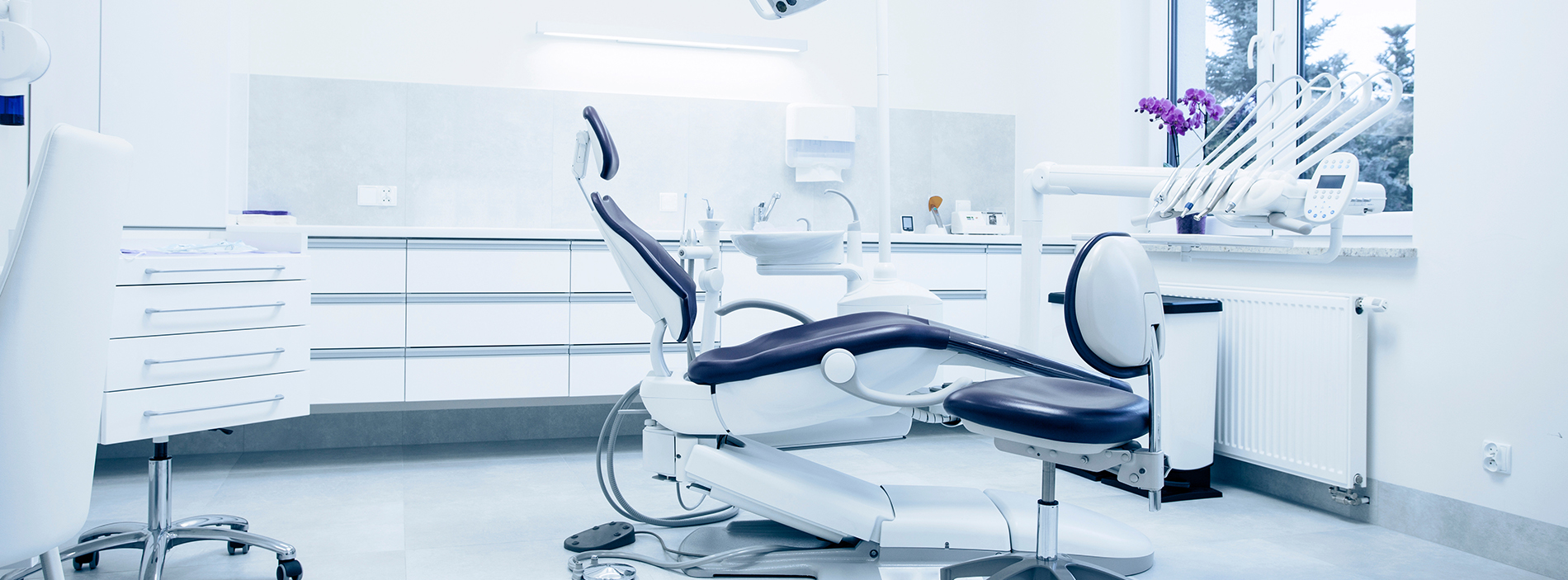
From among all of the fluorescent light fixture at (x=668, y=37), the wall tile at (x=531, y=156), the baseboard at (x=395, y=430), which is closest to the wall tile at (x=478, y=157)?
the wall tile at (x=531, y=156)

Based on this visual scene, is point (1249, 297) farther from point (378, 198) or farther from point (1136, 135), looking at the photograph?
point (378, 198)

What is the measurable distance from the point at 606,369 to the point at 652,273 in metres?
1.31

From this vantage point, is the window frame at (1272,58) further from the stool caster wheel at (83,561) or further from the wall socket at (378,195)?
the wall socket at (378,195)

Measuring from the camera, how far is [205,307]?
220cm

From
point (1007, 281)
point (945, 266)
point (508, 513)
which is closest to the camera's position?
point (508, 513)

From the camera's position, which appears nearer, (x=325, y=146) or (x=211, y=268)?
(x=211, y=268)

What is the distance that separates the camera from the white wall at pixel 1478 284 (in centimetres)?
232

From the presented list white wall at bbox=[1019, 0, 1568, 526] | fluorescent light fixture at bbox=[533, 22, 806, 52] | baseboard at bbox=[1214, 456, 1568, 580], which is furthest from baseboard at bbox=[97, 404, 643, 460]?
white wall at bbox=[1019, 0, 1568, 526]

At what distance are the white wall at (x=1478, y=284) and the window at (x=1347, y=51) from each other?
0.90ft

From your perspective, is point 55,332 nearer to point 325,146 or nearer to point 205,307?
point 205,307

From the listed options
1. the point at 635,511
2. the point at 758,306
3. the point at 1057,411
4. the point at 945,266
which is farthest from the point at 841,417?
the point at 945,266

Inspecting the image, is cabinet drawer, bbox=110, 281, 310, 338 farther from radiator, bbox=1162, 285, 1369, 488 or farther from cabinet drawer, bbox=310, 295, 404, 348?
radiator, bbox=1162, 285, 1369, 488

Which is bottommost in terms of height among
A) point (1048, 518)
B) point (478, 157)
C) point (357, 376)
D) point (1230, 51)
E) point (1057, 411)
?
point (1048, 518)

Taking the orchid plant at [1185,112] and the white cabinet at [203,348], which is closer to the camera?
the white cabinet at [203,348]
